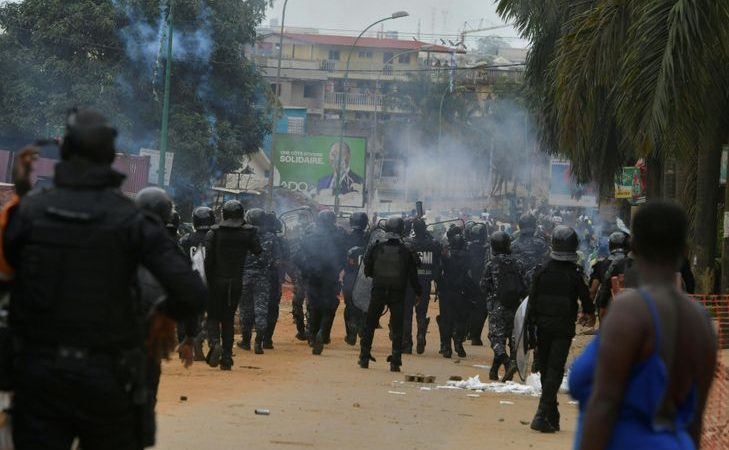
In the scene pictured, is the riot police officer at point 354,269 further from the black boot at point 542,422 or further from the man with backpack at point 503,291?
the black boot at point 542,422

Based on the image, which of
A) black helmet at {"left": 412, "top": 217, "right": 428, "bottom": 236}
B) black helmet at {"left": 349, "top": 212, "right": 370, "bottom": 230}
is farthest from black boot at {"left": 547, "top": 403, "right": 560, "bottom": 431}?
black helmet at {"left": 349, "top": 212, "right": 370, "bottom": 230}

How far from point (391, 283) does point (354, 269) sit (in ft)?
13.9

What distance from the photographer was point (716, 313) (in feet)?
70.2

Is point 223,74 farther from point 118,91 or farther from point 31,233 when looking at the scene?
point 31,233

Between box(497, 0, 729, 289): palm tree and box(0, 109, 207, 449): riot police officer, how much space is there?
11808mm

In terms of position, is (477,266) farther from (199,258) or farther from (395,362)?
(199,258)

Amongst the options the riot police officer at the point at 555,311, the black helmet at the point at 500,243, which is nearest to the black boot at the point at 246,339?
the black helmet at the point at 500,243

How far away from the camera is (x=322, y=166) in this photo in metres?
59.2

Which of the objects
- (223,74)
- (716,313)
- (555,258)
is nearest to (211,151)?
(223,74)

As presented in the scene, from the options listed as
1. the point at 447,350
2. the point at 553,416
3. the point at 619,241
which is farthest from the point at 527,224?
the point at 553,416

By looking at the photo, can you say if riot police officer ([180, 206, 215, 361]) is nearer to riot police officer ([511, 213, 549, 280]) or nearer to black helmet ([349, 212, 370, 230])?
riot police officer ([511, 213, 549, 280])

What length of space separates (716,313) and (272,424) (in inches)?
438

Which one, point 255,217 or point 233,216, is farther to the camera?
point 255,217

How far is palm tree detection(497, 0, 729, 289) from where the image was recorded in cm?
1683
